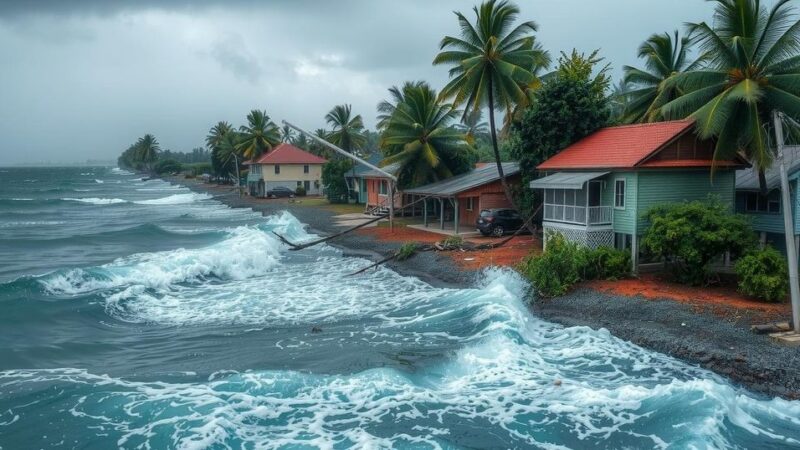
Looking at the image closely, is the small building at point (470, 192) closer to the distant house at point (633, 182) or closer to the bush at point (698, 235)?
the distant house at point (633, 182)

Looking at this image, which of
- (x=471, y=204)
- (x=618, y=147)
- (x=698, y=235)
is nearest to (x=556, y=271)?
(x=698, y=235)

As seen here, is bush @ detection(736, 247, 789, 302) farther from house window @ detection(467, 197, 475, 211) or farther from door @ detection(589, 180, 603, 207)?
house window @ detection(467, 197, 475, 211)

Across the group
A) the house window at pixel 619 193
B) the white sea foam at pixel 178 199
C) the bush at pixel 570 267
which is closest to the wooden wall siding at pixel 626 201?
the house window at pixel 619 193

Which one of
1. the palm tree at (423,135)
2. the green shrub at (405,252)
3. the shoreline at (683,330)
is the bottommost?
the shoreline at (683,330)

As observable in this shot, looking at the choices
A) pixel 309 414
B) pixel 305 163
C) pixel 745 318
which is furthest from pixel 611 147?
pixel 305 163

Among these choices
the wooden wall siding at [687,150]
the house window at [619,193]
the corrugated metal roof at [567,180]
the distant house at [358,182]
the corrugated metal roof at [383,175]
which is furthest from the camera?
the distant house at [358,182]

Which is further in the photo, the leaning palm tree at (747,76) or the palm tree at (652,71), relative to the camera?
the palm tree at (652,71)

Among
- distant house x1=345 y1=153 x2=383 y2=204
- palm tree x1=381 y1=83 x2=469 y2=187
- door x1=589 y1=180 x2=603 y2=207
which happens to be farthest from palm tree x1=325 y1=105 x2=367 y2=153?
door x1=589 y1=180 x2=603 y2=207

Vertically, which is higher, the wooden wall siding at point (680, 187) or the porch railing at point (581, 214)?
the wooden wall siding at point (680, 187)

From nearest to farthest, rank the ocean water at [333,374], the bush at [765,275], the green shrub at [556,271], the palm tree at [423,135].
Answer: the ocean water at [333,374], the bush at [765,275], the green shrub at [556,271], the palm tree at [423,135]
